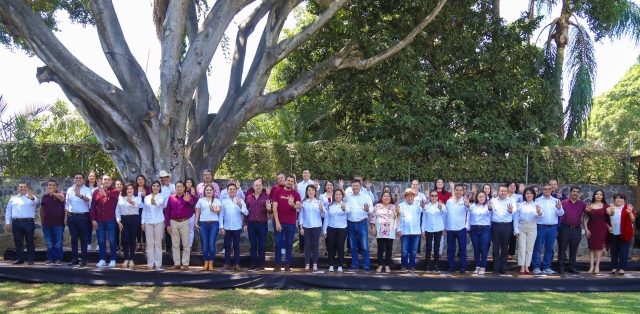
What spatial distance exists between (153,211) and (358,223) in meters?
3.47

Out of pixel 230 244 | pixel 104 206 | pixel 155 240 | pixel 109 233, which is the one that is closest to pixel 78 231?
pixel 109 233

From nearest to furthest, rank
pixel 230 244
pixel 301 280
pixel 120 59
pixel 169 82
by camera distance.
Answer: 1. pixel 301 280
2. pixel 230 244
3. pixel 169 82
4. pixel 120 59

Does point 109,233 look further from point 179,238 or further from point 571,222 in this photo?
point 571,222

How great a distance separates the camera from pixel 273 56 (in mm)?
11992

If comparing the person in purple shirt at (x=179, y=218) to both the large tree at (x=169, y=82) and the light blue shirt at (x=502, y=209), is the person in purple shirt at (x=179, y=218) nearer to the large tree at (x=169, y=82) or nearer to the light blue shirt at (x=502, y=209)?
the large tree at (x=169, y=82)

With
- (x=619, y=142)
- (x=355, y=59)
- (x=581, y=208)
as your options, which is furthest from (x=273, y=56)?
(x=619, y=142)

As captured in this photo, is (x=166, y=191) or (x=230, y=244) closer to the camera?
(x=230, y=244)

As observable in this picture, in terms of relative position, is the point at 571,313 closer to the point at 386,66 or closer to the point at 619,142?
the point at 386,66

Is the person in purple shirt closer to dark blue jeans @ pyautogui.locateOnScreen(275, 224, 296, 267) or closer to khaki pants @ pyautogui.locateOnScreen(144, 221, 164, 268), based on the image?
khaki pants @ pyautogui.locateOnScreen(144, 221, 164, 268)

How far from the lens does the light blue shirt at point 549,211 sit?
32.7 ft

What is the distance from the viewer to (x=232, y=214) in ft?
31.7

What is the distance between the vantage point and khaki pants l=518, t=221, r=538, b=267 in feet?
32.3

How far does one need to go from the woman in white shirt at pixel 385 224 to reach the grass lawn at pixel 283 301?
4.77ft

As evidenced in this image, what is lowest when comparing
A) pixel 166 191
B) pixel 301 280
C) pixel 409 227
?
pixel 301 280
